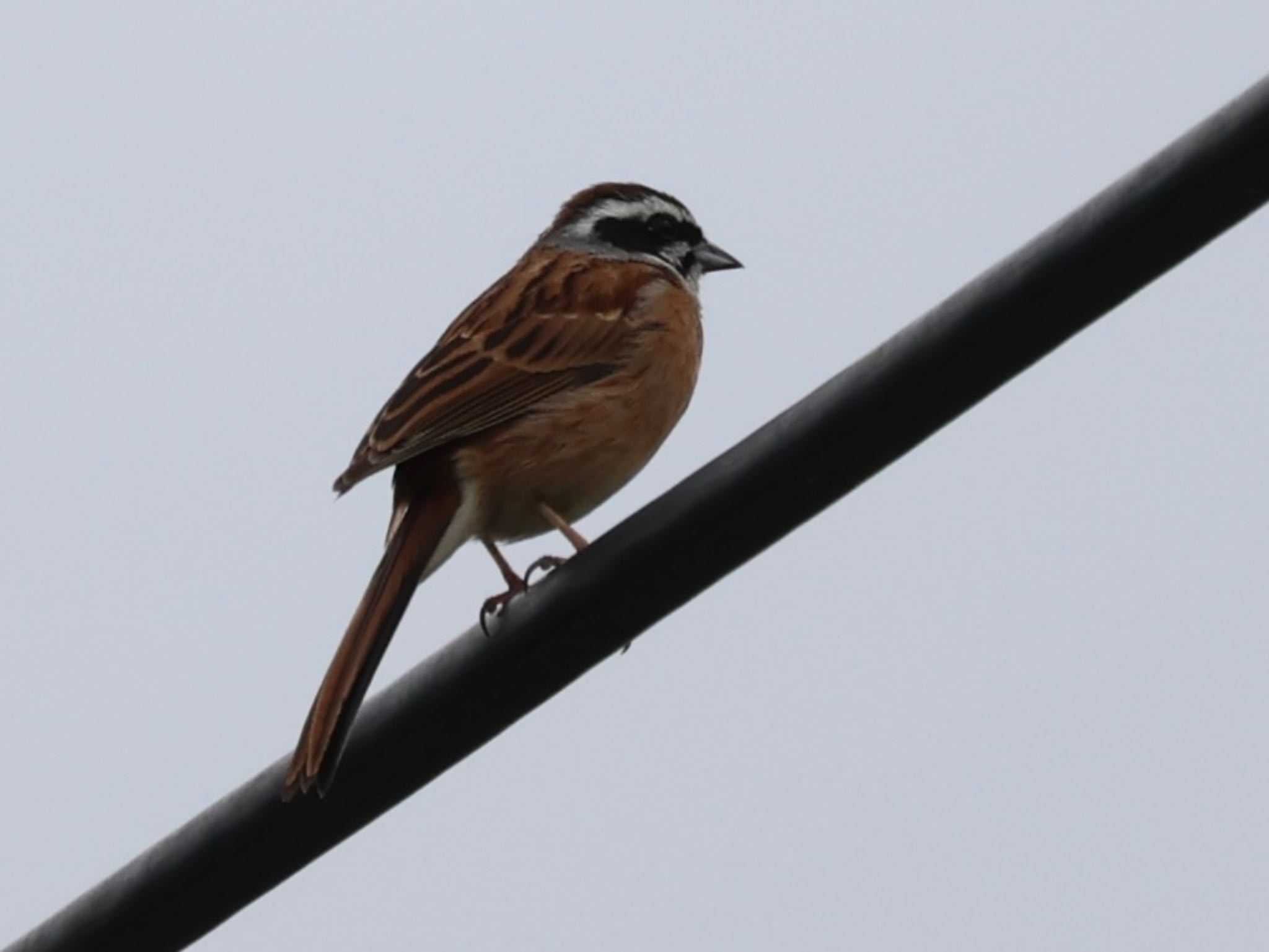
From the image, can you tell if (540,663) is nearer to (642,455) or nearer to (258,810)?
(258,810)

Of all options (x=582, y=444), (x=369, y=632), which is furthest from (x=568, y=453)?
(x=369, y=632)

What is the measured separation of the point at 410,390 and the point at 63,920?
271 centimetres

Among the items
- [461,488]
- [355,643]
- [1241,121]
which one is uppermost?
[461,488]

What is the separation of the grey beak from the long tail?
5.97 feet

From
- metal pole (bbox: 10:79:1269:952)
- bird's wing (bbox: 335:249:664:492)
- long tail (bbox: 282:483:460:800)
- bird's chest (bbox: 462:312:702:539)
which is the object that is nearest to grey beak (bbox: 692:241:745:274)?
bird's wing (bbox: 335:249:664:492)

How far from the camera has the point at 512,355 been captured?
6766 millimetres

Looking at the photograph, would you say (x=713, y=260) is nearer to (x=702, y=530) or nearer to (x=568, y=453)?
(x=568, y=453)

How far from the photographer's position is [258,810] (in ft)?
13.4

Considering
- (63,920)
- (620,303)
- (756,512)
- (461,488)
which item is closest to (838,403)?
(756,512)

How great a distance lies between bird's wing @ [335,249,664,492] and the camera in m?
6.31

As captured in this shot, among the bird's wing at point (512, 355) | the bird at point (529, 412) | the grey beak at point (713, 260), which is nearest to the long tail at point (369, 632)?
the bird at point (529, 412)

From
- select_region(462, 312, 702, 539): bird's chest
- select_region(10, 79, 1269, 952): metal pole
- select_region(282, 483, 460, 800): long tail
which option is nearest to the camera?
select_region(10, 79, 1269, 952): metal pole

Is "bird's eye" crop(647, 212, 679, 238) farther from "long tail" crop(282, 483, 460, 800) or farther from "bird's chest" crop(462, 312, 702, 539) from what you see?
"long tail" crop(282, 483, 460, 800)

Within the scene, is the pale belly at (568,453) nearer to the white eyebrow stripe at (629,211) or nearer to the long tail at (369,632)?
the long tail at (369,632)
